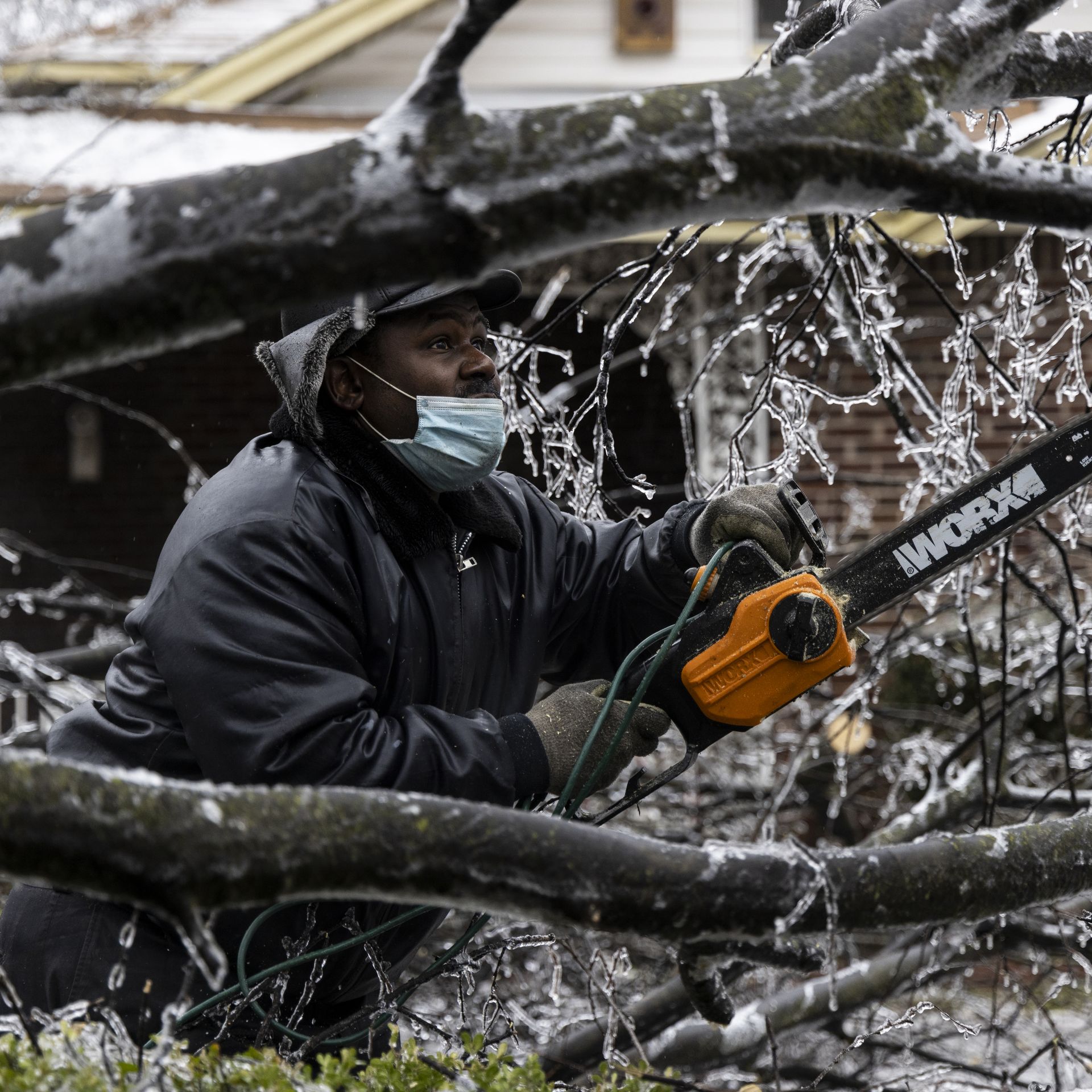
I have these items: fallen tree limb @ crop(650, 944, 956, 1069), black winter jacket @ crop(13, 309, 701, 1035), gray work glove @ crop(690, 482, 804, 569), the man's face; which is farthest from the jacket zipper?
fallen tree limb @ crop(650, 944, 956, 1069)

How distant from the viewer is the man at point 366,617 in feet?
6.93

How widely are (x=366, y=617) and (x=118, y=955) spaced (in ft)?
2.59

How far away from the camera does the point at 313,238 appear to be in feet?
4.10

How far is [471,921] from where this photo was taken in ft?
7.51

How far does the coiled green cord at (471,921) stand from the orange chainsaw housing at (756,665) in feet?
0.29

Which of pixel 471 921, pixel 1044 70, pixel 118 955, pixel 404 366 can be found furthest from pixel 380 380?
pixel 1044 70

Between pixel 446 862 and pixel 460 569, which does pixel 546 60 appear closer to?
pixel 460 569

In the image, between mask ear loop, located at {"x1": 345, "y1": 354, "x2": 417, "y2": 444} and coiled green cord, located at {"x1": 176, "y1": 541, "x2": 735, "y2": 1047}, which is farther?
mask ear loop, located at {"x1": 345, "y1": 354, "x2": 417, "y2": 444}

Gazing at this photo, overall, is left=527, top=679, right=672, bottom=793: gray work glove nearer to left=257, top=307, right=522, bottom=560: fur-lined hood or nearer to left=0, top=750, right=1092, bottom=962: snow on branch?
left=257, top=307, right=522, bottom=560: fur-lined hood

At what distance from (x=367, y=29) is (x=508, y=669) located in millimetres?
5720

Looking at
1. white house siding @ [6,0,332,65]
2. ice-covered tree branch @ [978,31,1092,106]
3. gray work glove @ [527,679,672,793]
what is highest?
ice-covered tree branch @ [978,31,1092,106]

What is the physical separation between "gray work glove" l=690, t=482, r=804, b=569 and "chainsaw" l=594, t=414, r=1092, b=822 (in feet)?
0.11

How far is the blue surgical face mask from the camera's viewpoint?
100 inches

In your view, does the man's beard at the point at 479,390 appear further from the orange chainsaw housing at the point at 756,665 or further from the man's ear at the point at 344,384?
the orange chainsaw housing at the point at 756,665
